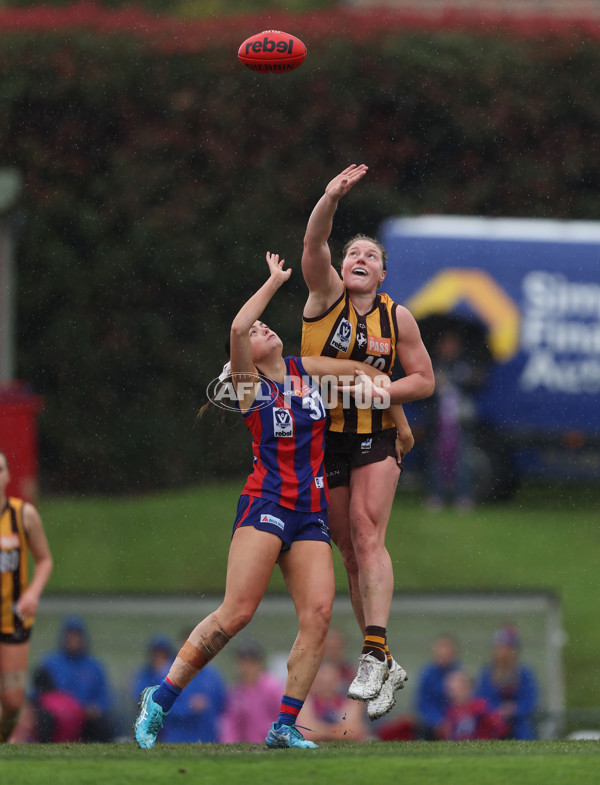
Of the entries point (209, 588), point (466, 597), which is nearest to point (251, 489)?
point (466, 597)

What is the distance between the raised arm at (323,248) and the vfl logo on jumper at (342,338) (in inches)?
5.5

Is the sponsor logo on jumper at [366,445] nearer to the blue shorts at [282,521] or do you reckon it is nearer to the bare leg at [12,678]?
the blue shorts at [282,521]

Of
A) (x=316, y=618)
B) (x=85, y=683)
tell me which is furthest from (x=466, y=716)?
(x=316, y=618)

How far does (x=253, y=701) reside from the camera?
11.4 meters

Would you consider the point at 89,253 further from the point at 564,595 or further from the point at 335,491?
the point at 335,491

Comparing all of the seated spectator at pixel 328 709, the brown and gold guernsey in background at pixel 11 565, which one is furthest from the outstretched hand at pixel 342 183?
the seated spectator at pixel 328 709

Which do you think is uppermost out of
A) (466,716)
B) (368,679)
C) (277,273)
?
(277,273)

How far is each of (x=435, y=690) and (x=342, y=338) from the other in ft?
15.6

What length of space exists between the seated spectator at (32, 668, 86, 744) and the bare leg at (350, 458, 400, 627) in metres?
4.59

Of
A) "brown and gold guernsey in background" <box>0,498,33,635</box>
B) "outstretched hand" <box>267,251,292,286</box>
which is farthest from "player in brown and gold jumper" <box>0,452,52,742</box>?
"outstretched hand" <box>267,251,292,286</box>

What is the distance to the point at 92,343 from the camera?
61.0 ft

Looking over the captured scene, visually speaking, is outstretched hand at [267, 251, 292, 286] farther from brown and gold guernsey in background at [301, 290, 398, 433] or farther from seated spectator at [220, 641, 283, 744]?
seated spectator at [220, 641, 283, 744]

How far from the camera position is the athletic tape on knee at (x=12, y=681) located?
10000mm

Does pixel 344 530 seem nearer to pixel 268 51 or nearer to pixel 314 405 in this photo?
pixel 314 405
